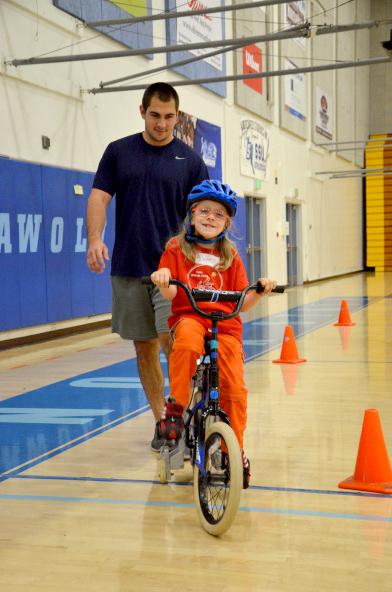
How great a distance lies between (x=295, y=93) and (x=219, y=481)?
2040cm

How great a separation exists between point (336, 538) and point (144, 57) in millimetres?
11205

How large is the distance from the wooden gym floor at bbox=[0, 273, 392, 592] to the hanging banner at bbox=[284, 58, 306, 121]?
15.5 m

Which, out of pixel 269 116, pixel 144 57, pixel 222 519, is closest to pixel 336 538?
pixel 222 519

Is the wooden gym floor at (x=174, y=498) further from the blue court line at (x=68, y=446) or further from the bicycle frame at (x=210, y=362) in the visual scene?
the bicycle frame at (x=210, y=362)

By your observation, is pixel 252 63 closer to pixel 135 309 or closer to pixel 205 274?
pixel 135 309

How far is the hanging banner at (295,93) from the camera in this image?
70.0ft

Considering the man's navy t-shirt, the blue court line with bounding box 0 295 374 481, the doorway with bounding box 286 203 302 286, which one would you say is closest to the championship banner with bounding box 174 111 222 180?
the doorway with bounding box 286 203 302 286

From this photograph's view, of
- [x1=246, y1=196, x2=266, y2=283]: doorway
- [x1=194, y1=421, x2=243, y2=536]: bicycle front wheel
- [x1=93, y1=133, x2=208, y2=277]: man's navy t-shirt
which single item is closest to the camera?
[x1=194, y1=421, x2=243, y2=536]: bicycle front wheel

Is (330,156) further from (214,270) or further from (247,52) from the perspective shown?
(214,270)

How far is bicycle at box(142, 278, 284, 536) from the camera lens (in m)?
2.89

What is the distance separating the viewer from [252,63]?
1842 centimetres

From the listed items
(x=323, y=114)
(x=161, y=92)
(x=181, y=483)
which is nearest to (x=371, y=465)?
(x=181, y=483)

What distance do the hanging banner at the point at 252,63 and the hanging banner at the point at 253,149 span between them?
0.86 m

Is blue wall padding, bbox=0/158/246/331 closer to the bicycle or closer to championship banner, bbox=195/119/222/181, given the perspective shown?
championship banner, bbox=195/119/222/181
